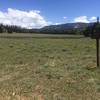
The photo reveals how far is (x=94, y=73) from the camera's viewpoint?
1055 cm

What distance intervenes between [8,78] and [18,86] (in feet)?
5.38

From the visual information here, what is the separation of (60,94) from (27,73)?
382 centimetres

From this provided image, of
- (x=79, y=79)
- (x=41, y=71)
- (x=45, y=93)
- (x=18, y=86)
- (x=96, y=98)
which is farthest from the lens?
(x=41, y=71)

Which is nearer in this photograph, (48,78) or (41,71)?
(48,78)

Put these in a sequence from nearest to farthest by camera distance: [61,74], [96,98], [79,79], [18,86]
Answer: [96,98], [18,86], [79,79], [61,74]

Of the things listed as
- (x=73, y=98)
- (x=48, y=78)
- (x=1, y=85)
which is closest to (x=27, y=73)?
(x=48, y=78)

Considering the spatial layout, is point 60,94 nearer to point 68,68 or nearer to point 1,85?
point 1,85

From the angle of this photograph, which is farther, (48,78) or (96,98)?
(48,78)

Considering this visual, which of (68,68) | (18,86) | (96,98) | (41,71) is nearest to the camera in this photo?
(96,98)

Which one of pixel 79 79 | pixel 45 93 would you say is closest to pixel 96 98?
pixel 45 93

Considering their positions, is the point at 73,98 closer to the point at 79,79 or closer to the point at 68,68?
the point at 79,79

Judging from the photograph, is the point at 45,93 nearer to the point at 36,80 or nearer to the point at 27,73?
the point at 36,80

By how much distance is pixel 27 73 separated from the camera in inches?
435

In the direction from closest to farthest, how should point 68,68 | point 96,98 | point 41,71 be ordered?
1. point 96,98
2. point 41,71
3. point 68,68
